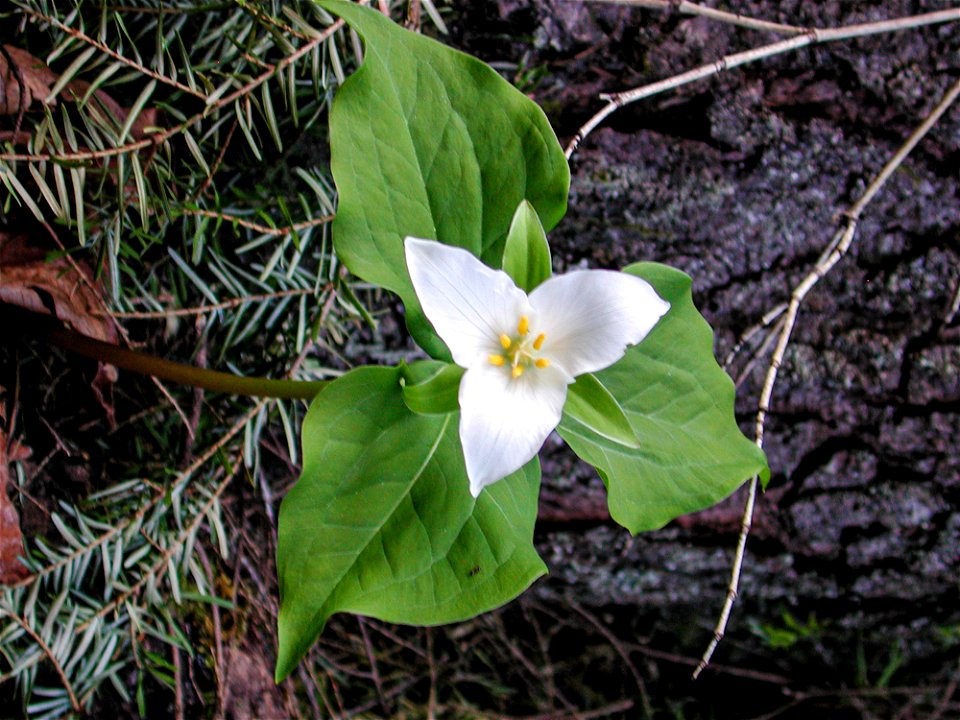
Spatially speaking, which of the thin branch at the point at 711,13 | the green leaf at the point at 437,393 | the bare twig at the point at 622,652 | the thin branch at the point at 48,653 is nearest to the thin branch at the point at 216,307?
the green leaf at the point at 437,393

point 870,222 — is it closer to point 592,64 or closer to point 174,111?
point 592,64

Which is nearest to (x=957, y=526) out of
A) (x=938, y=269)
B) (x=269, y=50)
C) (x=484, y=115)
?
(x=938, y=269)

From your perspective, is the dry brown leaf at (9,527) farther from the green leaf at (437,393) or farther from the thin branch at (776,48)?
the thin branch at (776,48)

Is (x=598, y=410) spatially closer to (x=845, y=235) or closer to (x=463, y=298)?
(x=463, y=298)

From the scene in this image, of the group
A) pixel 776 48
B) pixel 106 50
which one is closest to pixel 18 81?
pixel 106 50

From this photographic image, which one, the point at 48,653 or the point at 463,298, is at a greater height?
the point at 463,298

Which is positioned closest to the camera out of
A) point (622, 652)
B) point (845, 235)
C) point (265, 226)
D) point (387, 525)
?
point (387, 525)

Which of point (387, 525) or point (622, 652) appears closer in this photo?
point (387, 525)
